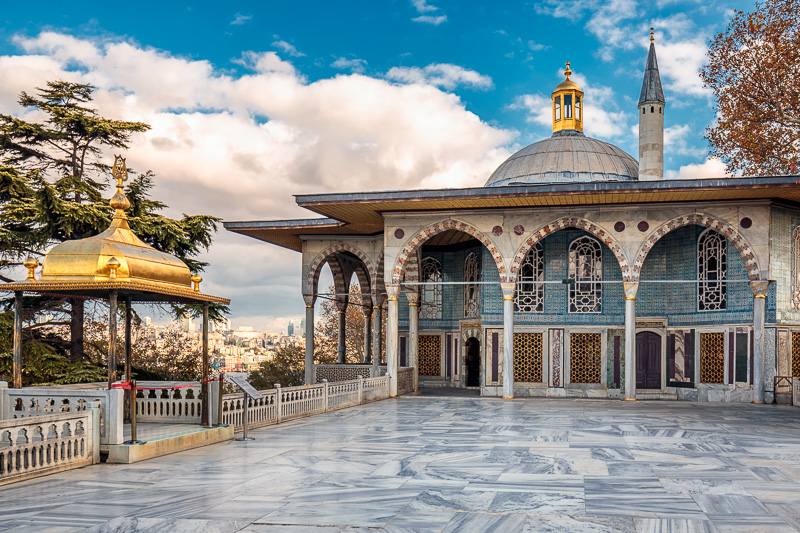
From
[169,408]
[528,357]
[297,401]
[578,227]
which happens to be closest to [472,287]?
[528,357]

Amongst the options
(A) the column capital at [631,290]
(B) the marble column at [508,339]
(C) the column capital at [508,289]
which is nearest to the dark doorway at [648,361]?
(A) the column capital at [631,290]

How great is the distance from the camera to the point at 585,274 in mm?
18531

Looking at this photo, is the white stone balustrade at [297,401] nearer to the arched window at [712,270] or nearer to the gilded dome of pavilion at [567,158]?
the arched window at [712,270]

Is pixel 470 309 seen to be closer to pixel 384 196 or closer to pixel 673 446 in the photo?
pixel 384 196

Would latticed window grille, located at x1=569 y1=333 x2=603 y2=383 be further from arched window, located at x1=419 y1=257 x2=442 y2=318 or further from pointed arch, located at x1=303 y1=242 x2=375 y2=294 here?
pointed arch, located at x1=303 y1=242 x2=375 y2=294

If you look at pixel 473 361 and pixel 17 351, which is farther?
pixel 473 361

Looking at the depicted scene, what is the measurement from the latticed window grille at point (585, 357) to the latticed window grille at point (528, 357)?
2.49 ft

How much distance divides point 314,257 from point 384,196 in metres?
5.29

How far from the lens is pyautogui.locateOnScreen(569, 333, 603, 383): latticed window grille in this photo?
18.3 metres

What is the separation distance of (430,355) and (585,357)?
484cm

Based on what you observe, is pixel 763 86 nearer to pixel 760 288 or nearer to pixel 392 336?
pixel 760 288

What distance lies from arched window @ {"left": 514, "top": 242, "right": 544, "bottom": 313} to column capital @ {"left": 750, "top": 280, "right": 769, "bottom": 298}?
4851 millimetres

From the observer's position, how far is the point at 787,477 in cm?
713

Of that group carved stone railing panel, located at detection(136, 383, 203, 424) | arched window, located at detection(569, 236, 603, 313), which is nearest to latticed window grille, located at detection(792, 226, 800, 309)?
arched window, located at detection(569, 236, 603, 313)
